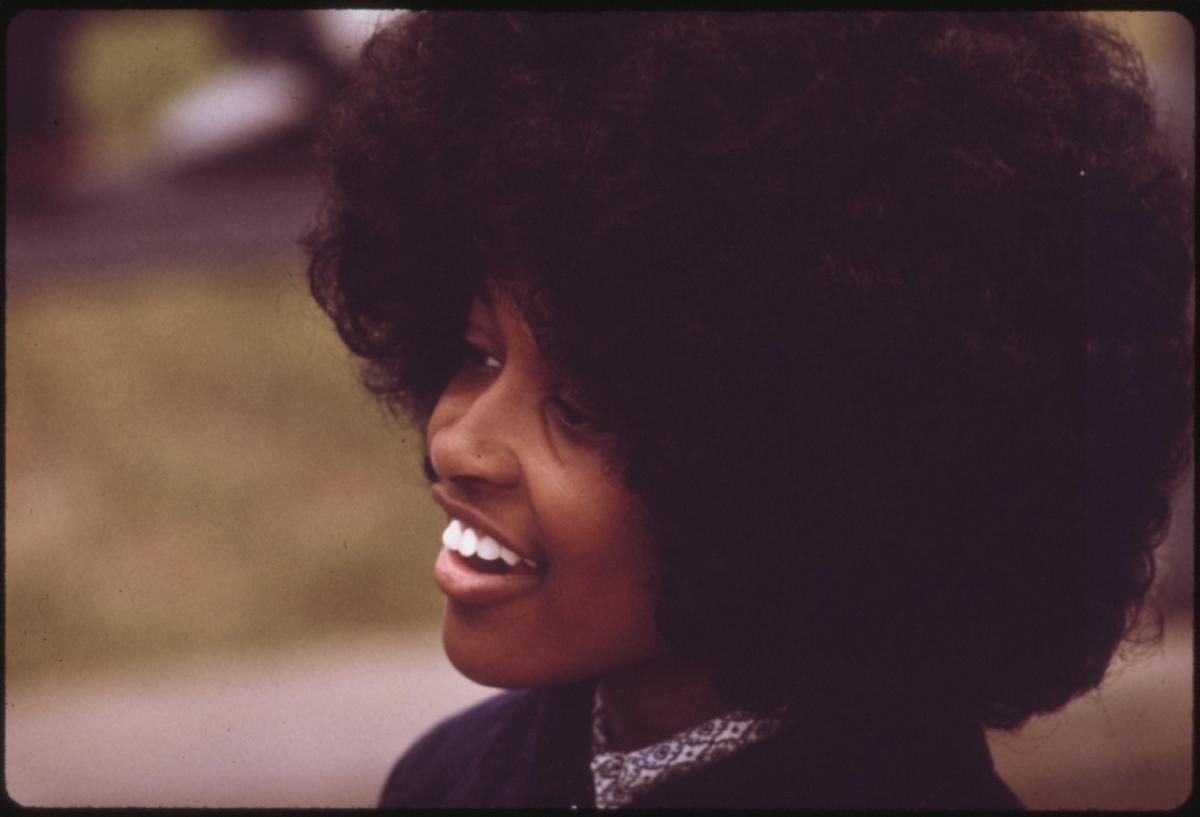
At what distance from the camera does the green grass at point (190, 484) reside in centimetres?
411

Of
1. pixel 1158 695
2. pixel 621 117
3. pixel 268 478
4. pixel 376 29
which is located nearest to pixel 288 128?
pixel 268 478

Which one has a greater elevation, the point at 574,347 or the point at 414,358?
the point at 414,358

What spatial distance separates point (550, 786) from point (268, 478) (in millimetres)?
3009

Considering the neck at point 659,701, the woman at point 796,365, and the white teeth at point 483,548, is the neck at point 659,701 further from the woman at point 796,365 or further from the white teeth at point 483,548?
the white teeth at point 483,548

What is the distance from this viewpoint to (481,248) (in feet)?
4.43

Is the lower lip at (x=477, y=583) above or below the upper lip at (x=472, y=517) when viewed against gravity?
below

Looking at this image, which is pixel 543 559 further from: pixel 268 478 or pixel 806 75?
pixel 268 478

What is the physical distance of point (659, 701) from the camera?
152 centimetres

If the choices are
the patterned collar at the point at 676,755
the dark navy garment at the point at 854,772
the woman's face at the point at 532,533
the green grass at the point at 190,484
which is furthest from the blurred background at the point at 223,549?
the woman's face at the point at 532,533

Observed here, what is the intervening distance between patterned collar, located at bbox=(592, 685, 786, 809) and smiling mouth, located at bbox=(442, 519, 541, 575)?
260mm

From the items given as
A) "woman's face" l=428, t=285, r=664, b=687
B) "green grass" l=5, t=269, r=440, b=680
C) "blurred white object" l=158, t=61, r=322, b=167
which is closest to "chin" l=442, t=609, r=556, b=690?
"woman's face" l=428, t=285, r=664, b=687

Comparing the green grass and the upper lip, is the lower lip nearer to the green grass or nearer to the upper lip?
the upper lip

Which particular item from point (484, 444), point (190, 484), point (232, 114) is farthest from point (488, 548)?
point (232, 114)

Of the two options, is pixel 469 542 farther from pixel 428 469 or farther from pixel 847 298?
pixel 847 298
